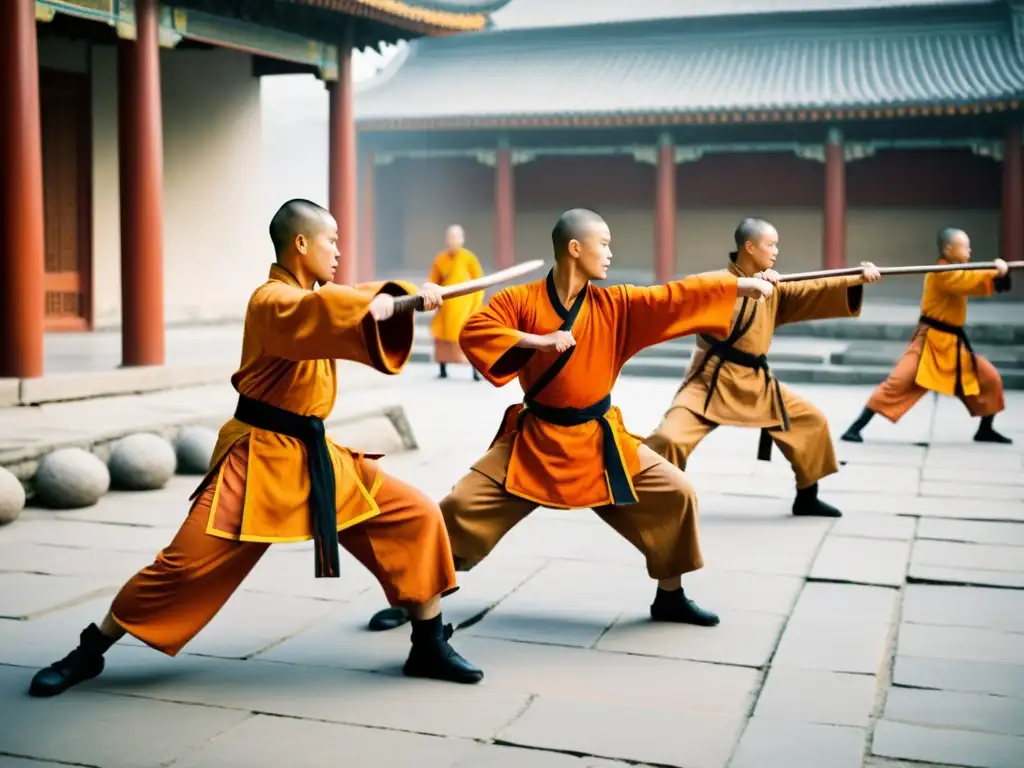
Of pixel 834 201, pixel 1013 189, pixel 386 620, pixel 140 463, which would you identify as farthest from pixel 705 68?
pixel 386 620

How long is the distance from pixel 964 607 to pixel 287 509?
2.44 meters

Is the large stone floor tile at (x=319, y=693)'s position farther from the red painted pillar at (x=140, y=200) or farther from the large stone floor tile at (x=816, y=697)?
the red painted pillar at (x=140, y=200)

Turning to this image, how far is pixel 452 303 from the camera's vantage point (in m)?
13.2

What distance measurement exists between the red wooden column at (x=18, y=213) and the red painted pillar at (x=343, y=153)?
3790 mm

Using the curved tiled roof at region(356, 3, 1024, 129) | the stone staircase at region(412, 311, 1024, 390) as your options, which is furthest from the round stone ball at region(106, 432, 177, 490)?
the curved tiled roof at region(356, 3, 1024, 129)

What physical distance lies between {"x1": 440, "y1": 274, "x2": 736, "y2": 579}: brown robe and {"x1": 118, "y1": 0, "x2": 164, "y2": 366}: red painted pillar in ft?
16.5

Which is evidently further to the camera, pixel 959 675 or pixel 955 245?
pixel 955 245

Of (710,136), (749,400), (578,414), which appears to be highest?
(710,136)

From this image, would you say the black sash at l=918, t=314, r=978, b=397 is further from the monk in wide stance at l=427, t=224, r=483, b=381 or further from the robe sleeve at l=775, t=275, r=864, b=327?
the monk in wide stance at l=427, t=224, r=483, b=381

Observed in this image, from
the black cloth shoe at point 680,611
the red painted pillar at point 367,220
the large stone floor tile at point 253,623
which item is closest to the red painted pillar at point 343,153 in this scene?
the large stone floor tile at point 253,623

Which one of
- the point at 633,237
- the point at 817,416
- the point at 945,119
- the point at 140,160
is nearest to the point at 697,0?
the point at 633,237

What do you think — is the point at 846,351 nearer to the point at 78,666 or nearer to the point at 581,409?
the point at 581,409

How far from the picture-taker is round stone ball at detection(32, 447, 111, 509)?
6.20 metres

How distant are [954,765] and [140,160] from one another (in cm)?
714
